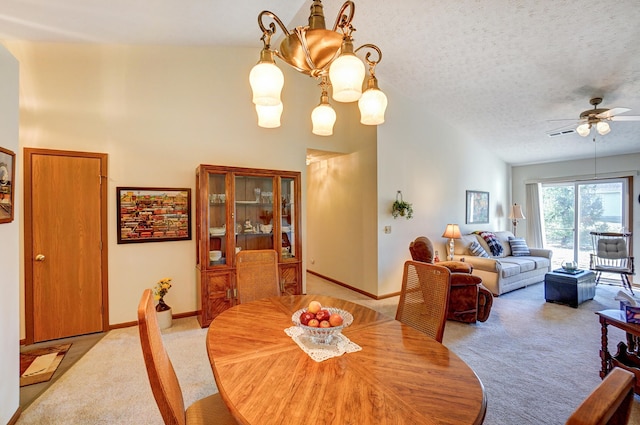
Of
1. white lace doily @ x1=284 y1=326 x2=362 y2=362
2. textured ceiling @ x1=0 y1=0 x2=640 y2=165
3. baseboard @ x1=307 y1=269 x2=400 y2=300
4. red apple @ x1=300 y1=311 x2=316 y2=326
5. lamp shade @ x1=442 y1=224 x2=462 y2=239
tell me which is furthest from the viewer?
lamp shade @ x1=442 y1=224 x2=462 y2=239

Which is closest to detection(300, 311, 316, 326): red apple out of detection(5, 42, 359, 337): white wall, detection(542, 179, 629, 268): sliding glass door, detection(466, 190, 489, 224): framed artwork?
detection(5, 42, 359, 337): white wall

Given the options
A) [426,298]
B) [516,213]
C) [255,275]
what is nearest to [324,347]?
[426,298]

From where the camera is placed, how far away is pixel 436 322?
175 cm

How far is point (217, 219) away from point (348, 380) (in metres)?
2.92

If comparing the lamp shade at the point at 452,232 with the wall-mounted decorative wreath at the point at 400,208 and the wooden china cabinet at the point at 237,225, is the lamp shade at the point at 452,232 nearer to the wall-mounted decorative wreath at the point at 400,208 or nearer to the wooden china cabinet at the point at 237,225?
the wall-mounted decorative wreath at the point at 400,208

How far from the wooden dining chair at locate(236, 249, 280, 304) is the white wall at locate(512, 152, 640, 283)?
594cm

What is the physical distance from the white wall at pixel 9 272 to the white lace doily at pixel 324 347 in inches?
70.8

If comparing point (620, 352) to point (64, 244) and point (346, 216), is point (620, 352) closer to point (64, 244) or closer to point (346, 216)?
point (346, 216)

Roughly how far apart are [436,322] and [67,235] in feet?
12.2

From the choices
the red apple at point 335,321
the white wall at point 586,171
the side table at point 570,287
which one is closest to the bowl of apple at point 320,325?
the red apple at point 335,321

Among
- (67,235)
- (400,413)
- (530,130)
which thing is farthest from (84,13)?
(530,130)

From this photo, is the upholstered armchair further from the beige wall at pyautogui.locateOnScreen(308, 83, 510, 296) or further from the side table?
the side table

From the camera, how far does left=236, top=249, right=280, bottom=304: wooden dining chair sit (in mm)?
2424

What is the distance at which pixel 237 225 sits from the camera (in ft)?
12.6
